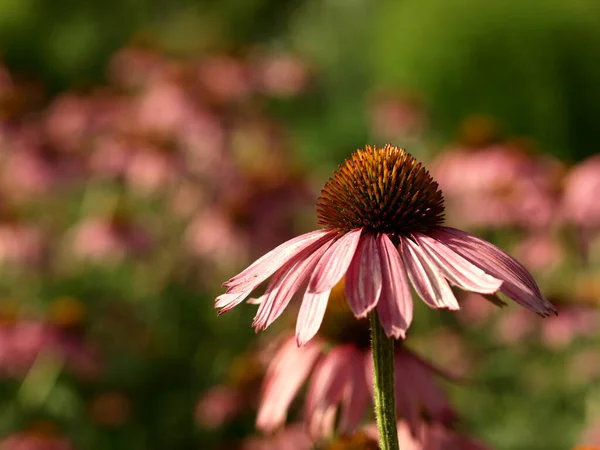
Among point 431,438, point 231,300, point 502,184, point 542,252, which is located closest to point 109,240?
point 502,184

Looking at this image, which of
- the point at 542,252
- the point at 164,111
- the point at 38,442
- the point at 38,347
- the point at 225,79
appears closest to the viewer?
the point at 38,442

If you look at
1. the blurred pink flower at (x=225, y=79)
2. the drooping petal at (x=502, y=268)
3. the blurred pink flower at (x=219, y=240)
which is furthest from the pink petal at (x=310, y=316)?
the blurred pink flower at (x=225, y=79)

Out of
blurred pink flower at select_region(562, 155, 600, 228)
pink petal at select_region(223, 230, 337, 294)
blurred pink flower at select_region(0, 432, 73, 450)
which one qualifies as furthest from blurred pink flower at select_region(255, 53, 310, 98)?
pink petal at select_region(223, 230, 337, 294)

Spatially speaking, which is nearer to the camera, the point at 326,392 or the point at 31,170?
the point at 326,392

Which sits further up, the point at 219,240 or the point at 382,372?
the point at 219,240

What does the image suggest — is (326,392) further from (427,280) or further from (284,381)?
(427,280)

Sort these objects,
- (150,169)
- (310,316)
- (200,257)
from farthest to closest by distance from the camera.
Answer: (200,257) → (150,169) → (310,316)

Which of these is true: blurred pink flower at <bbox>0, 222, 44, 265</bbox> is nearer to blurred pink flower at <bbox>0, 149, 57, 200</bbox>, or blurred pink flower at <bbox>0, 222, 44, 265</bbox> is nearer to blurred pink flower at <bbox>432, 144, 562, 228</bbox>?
blurred pink flower at <bbox>0, 149, 57, 200</bbox>
